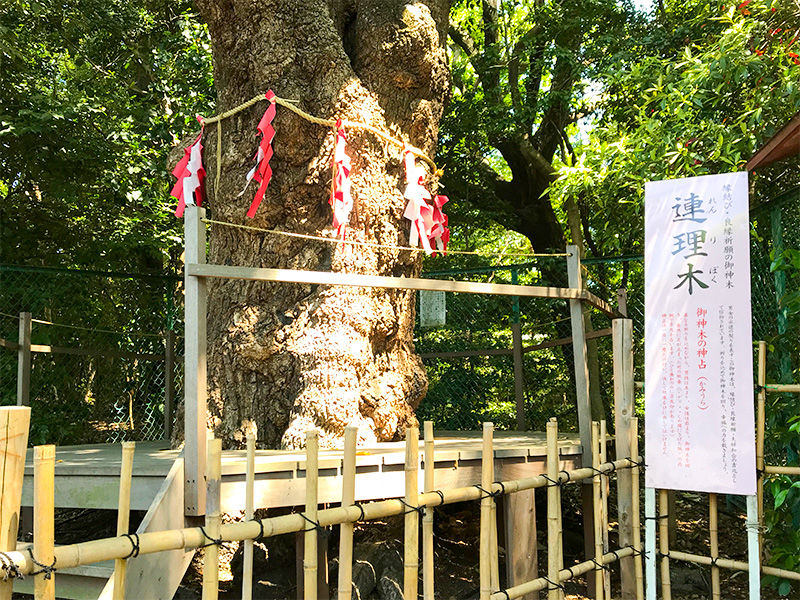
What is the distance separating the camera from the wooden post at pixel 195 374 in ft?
8.84

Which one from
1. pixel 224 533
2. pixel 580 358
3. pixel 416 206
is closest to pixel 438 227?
pixel 416 206

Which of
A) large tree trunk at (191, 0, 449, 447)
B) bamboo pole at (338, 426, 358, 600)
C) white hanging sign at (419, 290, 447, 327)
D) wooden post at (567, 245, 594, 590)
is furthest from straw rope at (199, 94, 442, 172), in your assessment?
bamboo pole at (338, 426, 358, 600)

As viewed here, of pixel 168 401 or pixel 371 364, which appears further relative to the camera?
pixel 168 401

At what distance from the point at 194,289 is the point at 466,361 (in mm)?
5209

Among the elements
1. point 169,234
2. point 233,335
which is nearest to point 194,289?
point 233,335

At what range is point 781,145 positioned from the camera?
12.5 feet

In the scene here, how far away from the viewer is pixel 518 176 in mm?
9641

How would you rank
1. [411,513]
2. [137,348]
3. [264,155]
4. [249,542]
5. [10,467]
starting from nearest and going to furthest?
[10,467] < [249,542] < [411,513] < [264,155] < [137,348]

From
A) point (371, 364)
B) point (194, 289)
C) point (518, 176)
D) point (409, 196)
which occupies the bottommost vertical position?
point (371, 364)

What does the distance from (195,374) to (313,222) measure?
2.05m

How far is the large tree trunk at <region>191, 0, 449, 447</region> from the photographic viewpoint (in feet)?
14.4

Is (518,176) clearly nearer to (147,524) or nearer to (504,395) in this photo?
(504,395)

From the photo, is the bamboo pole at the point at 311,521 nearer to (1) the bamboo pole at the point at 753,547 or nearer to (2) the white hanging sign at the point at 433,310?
(1) the bamboo pole at the point at 753,547

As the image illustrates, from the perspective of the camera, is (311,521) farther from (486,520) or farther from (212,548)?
(486,520)
